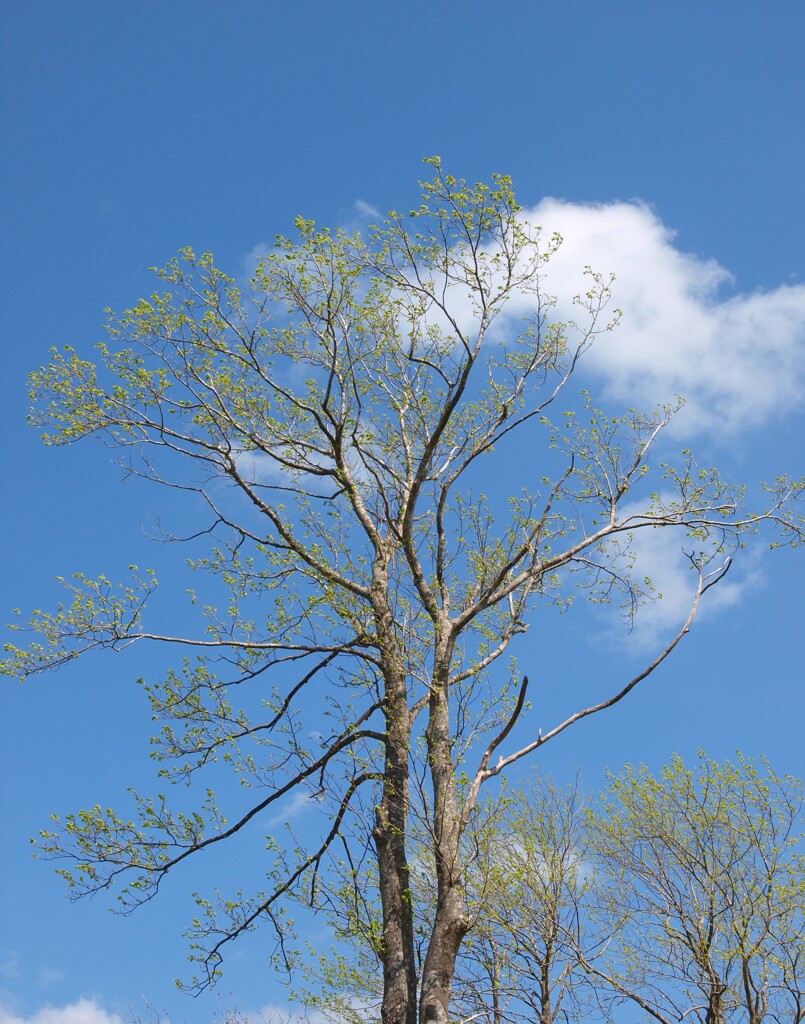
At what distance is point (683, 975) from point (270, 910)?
7.73m

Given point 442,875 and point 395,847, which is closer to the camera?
point 442,875

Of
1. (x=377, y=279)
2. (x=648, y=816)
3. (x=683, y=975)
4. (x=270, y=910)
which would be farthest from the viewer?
(x=648, y=816)

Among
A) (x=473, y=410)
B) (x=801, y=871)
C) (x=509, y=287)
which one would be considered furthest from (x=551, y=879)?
(x=509, y=287)

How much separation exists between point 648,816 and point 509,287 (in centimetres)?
957

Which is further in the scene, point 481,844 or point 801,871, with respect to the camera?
point 801,871

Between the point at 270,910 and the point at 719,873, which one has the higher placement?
the point at 719,873

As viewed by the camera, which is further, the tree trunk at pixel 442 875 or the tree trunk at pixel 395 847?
the tree trunk at pixel 395 847

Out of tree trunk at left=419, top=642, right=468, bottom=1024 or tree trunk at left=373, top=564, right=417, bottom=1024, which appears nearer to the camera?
tree trunk at left=419, top=642, right=468, bottom=1024

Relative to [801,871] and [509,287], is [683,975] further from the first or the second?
[509,287]

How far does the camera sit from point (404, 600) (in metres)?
9.85

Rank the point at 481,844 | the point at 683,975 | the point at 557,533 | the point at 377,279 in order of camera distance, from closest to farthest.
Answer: the point at 481,844 → the point at 377,279 → the point at 557,533 → the point at 683,975

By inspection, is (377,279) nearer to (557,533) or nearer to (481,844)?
(557,533)

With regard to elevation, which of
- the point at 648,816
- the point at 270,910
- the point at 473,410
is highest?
the point at 473,410

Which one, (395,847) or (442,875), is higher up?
(395,847)
